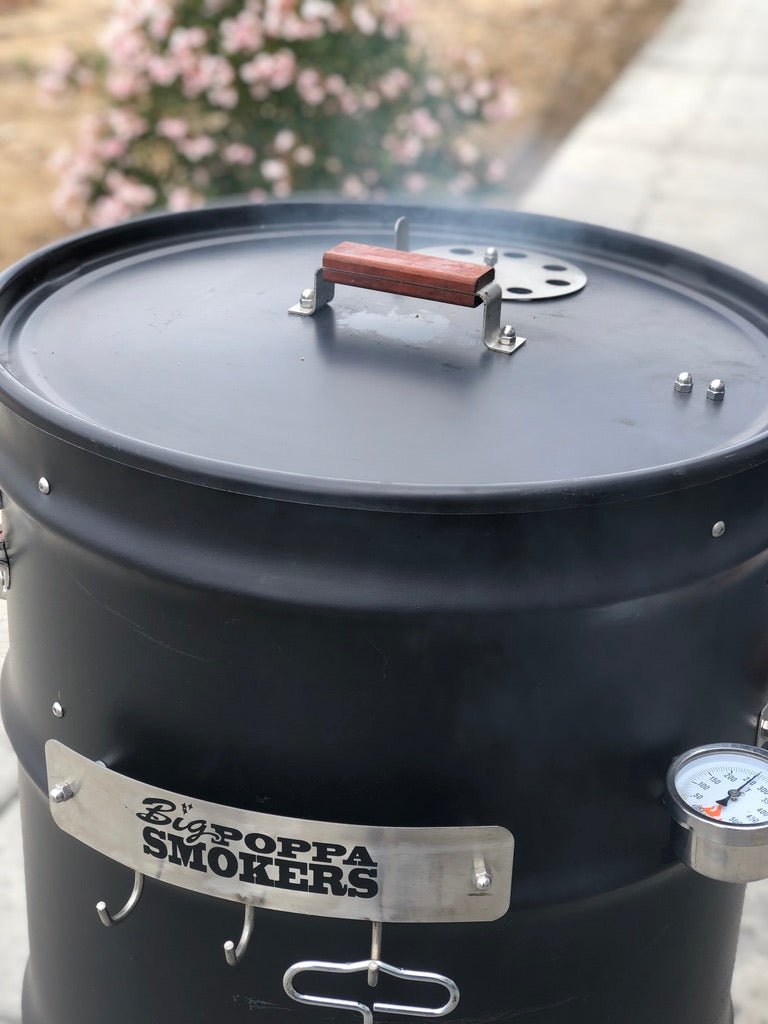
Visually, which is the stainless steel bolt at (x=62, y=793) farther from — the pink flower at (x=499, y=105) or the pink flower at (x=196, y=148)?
the pink flower at (x=499, y=105)

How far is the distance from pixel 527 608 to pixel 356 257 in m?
0.53

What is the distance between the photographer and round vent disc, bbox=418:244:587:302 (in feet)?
5.62

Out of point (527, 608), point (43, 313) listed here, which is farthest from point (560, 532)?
point (43, 313)

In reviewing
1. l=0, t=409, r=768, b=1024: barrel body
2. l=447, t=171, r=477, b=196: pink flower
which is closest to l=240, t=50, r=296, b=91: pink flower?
l=447, t=171, r=477, b=196: pink flower

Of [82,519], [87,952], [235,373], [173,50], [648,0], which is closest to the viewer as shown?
[82,519]

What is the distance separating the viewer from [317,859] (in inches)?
50.6

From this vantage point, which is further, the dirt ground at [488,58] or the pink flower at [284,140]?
the dirt ground at [488,58]

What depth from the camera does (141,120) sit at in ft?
15.8

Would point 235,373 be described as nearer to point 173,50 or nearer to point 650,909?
point 650,909

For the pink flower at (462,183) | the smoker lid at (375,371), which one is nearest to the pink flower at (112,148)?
the pink flower at (462,183)

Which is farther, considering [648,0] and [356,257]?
[648,0]

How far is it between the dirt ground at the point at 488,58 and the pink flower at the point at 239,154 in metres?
1.07

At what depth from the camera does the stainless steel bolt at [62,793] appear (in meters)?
→ 1.40

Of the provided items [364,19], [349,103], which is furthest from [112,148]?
[364,19]
